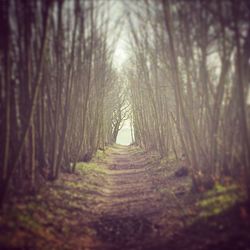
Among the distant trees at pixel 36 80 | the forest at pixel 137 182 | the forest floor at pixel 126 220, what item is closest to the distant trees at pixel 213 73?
the forest at pixel 137 182

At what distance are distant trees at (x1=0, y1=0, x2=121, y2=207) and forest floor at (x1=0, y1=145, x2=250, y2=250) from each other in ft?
2.50

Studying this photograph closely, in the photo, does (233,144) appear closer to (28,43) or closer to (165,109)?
(28,43)

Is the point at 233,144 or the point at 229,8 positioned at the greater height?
the point at 229,8

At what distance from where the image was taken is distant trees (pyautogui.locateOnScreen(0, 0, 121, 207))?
21.4 ft

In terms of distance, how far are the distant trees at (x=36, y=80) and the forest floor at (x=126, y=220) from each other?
76cm

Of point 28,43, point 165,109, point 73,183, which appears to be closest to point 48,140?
point 73,183

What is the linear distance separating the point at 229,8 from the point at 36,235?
5.95m

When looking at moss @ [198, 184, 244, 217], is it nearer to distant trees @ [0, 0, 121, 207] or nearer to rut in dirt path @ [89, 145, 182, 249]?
rut in dirt path @ [89, 145, 182, 249]

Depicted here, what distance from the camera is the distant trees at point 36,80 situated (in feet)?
21.4

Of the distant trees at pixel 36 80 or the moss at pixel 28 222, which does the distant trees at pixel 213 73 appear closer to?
the distant trees at pixel 36 80

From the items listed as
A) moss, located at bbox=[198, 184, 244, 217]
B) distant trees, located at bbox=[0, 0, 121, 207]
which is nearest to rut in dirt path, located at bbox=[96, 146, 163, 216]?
moss, located at bbox=[198, 184, 244, 217]

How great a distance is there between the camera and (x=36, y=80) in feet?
22.7

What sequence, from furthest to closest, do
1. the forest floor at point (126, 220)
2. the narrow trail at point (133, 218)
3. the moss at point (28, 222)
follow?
the narrow trail at point (133, 218), the moss at point (28, 222), the forest floor at point (126, 220)

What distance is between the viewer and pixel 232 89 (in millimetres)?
7438
